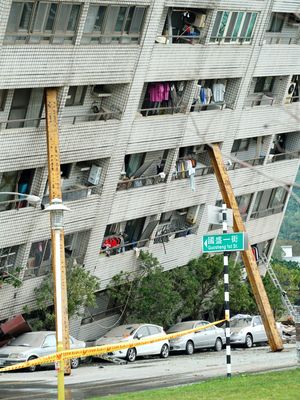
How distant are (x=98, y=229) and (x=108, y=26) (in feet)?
25.9

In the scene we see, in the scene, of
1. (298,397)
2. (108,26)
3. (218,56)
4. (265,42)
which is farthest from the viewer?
(265,42)

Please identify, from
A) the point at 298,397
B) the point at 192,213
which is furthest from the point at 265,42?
the point at 298,397

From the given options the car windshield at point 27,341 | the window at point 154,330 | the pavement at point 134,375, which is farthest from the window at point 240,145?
the car windshield at point 27,341

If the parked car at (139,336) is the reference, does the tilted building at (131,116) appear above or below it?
above

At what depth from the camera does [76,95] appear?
147 feet

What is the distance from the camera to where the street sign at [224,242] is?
31.8m

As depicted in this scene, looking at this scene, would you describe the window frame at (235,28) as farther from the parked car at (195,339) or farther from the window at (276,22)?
the parked car at (195,339)

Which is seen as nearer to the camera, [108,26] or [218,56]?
[108,26]

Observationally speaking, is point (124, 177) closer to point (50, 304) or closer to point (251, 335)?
point (50, 304)

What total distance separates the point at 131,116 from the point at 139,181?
3987 mm

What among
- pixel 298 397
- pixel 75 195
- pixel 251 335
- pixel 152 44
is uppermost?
pixel 152 44

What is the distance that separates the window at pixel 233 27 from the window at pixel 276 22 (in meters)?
2.47

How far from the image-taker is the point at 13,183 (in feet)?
143

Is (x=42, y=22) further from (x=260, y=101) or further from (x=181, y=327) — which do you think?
(x=260, y=101)
